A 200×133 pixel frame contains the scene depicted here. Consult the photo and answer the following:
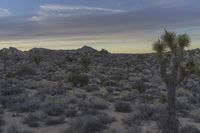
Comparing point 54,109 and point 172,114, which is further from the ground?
point 172,114

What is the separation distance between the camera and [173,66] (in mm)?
14648

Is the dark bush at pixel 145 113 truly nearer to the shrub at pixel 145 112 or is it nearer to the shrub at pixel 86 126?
the shrub at pixel 145 112

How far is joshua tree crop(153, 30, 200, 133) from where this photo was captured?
14516mm

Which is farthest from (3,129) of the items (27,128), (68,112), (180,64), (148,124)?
A: (180,64)

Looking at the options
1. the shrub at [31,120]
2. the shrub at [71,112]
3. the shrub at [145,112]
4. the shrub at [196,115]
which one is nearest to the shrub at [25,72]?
the shrub at [71,112]

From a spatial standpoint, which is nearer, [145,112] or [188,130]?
[188,130]

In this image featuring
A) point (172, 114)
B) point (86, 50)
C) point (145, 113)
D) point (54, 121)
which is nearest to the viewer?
point (172, 114)

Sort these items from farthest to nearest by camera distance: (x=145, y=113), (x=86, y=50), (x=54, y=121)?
1. (x=86, y=50)
2. (x=145, y=113)
3. (x=54, y=121)

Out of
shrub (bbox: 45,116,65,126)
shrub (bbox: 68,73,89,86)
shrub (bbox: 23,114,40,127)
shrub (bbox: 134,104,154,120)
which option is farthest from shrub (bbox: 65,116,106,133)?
Answer: shrub (bbox: 68,73,89,86)

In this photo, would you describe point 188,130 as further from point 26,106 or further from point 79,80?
point 79,80

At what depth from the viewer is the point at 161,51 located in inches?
599

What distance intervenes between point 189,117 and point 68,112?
4.97 metres

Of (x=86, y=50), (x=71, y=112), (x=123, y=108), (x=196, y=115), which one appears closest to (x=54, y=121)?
(x=71, y=112)

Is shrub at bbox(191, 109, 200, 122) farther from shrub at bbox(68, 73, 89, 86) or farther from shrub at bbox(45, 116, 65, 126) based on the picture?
shrub at bbox(68, 73, 89, 86)
